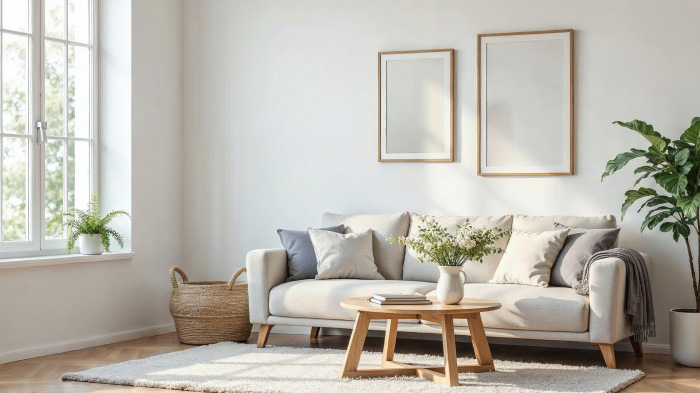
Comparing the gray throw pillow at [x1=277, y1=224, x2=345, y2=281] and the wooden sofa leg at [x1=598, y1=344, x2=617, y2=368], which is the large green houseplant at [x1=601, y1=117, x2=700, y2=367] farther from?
the gray throw pillow at [x1=277, y1=224, x2=345, y2=281]

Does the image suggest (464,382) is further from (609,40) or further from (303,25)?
(303,25)

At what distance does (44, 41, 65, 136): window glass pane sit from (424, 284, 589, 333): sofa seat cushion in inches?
121

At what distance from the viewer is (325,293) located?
5531 millimetres

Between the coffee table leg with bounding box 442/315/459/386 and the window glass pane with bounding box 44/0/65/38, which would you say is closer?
the coffee table leg with bounding box 442/315/459/386

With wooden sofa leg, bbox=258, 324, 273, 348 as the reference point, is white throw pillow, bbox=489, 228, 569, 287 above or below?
above

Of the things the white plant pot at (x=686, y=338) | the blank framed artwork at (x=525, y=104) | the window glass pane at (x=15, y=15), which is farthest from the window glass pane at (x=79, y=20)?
the white plant pot at (x=686, y=338)

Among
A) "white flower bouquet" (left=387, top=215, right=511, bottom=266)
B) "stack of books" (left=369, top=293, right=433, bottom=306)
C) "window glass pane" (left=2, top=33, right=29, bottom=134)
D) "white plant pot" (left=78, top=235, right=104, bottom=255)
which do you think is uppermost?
"window glass pane" (left=2, top=33, right=29, bottom=134)

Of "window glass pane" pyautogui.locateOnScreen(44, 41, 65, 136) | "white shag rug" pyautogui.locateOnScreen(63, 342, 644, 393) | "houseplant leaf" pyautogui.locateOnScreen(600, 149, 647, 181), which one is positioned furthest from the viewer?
"window glass pane" pyautogui.locateOnScreen(44, 41, 65, 136)

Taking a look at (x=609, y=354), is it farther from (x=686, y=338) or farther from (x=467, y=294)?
(x=467, y=294)

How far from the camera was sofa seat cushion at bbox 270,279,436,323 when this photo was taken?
545 cm

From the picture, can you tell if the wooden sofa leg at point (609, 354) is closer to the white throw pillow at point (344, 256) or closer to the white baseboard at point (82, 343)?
the white throw pillow at point (344, 256)

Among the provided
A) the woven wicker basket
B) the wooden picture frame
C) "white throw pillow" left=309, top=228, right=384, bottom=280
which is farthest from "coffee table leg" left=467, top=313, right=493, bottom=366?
the woven wicker basket

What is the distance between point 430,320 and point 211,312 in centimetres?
195

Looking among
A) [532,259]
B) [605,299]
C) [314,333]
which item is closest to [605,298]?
[605,299]
